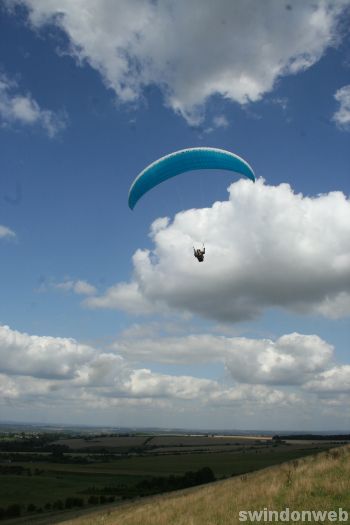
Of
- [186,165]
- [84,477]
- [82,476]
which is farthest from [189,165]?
[82,476]

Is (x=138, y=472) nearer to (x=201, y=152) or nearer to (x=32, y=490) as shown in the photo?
(x=32, y=490)

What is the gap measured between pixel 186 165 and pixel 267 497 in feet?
78.2

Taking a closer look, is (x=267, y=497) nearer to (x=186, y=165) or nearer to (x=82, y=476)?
(x=186, y=165)

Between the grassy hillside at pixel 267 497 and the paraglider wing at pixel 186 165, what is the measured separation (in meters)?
21.3

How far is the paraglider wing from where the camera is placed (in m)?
33.8

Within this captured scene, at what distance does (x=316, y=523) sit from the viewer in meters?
14.9

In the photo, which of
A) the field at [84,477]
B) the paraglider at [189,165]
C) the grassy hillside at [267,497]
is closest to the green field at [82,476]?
the field at [84,477]

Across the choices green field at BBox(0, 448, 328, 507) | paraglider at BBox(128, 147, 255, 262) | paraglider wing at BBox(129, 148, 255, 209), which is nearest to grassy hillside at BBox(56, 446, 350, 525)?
paraglider at BBox(128, 147, 255, 262)

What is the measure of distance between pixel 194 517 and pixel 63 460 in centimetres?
12212

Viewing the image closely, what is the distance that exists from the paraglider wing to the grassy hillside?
2135 cm

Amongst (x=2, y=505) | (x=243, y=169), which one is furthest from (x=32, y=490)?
(x=243, y=169)

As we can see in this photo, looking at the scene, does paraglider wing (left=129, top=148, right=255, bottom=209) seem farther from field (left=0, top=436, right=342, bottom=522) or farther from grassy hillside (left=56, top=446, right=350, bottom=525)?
field (left=0, top=436, right=342, bottom=522)

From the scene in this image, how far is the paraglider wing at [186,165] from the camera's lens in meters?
33.8

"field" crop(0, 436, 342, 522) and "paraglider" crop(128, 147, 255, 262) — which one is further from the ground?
"paraglider" crop(128, 147, 255, 262)
